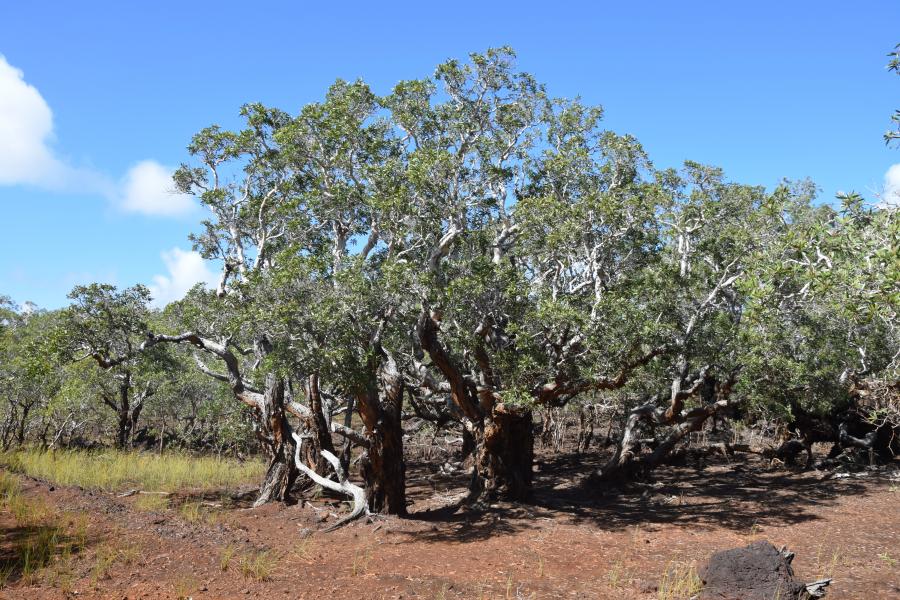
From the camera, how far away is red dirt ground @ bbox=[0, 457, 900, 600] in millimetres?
8742

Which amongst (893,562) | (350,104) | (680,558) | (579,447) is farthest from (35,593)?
(579,447)

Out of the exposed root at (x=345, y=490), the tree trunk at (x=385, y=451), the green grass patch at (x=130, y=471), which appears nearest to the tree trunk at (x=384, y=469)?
the tree trunk at (x=385, y=451)

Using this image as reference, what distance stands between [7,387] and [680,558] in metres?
24.1

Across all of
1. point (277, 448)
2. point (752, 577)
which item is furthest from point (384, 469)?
point (752, 577)

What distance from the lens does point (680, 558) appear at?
411 inches

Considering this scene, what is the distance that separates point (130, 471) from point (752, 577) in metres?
16.7

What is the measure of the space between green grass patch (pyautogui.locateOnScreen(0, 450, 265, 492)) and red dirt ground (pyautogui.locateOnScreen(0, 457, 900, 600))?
6.13 feet

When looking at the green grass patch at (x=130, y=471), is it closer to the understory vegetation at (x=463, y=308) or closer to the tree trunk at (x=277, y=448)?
the understory vegetation at (x=463, y=308)

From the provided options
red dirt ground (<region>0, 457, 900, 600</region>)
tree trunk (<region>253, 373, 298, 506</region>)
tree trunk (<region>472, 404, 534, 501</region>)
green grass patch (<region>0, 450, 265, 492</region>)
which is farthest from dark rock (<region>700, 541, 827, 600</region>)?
green grass patch (<region>0, 450, 265, 492</region>)

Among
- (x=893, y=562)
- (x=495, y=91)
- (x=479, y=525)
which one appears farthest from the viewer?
(x=495, y=91)

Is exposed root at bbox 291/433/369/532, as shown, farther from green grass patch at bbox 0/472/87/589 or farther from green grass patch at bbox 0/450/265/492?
green grass patch at bbox 0/450/265/492

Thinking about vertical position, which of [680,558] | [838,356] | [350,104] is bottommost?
[680,558]

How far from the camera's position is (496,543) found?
1143cm

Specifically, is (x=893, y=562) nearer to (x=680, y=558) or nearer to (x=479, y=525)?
(x=680, y=558)
